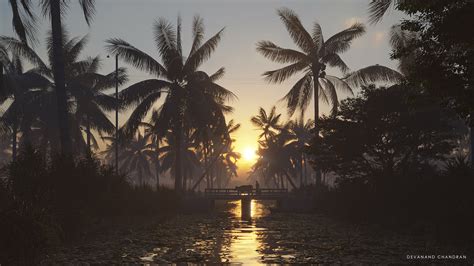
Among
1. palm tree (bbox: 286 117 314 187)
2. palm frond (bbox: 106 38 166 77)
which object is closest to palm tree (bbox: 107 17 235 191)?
palm frond (bbox: 106 38 166 77)

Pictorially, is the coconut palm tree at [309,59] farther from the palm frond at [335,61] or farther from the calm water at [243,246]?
the calm water at [243,246]

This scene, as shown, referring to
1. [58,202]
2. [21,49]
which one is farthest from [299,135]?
[58,202]

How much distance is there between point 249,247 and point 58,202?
24.3 ft

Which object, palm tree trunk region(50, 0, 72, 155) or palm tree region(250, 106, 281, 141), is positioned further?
palm tree region(250, 106, 281, 141)

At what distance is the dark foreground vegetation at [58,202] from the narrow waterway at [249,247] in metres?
0.65

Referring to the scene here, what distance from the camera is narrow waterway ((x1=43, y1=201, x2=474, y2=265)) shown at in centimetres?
1184

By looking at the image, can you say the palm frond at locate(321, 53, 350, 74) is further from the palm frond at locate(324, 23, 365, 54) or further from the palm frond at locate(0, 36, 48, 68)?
the palm frond at locate(0, 36, 48, 68)

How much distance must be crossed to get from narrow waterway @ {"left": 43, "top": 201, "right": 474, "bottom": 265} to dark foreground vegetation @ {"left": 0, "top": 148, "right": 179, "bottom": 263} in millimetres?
651

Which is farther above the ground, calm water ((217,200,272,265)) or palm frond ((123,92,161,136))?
palm frond ((123,92,161,136))

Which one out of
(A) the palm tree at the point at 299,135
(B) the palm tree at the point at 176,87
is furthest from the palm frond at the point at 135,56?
(A) the palm tree at the point at 299,135

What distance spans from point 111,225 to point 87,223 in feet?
9.29

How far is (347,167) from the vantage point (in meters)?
25.3

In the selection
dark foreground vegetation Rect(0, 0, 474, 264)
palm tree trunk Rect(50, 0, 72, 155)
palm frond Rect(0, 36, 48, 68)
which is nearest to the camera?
dark foreground vegetation Rect(0, 0, 474, 264)

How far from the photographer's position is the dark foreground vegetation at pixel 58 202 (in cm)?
1120
